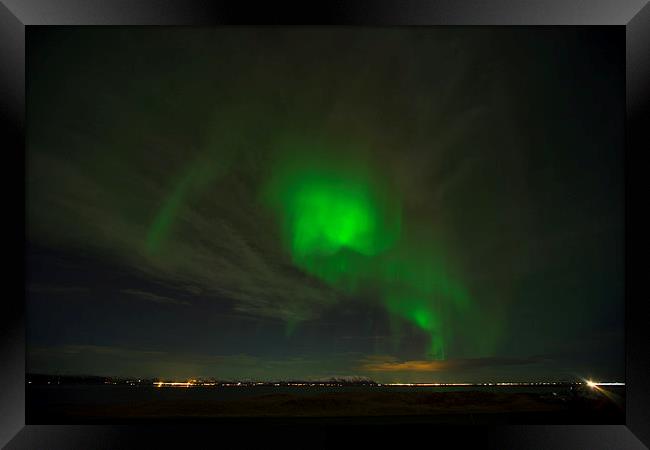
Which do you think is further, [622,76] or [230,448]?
[622,76]

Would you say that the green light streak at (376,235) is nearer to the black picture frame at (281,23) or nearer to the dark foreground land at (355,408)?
the dark foreground land at (355,408)

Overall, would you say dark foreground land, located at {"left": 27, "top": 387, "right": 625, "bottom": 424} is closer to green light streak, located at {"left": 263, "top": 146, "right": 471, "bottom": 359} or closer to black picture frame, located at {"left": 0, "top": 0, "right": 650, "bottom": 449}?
black picture frame, located at {"left": 0, "top": 0, "right": 650, "bottom": 449}

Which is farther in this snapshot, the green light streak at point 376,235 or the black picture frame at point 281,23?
the green light streak at point 376,235

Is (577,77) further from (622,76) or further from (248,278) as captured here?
(248,278)

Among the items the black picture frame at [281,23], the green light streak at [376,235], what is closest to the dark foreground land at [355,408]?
the black picture frame at [281,23]

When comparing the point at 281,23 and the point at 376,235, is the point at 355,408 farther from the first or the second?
the point at 281,23

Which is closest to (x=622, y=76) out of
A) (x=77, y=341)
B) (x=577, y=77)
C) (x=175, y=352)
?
(x=577, y=77)

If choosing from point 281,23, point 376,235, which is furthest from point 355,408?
point 281,23
